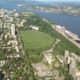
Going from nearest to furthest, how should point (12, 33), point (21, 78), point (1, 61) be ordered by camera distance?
1. point (21, 78)
2. point (1, 61)
3. point (12, 33)

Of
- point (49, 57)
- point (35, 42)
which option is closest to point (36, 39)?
point (35, 42)

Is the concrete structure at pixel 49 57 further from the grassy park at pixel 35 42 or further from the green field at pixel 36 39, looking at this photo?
the green field at pixel 36 39

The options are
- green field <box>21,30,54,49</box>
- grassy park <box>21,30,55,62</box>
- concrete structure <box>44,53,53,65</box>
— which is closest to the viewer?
concrete structure <box>44,53,53,65</box>

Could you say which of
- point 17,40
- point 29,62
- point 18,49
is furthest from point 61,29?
point 29,62

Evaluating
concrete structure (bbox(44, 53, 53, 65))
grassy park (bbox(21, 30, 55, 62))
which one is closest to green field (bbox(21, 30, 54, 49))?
grassy park (bbox(21, 30, 55, 62))

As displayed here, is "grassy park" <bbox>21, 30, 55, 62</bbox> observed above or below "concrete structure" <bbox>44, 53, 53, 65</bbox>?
below

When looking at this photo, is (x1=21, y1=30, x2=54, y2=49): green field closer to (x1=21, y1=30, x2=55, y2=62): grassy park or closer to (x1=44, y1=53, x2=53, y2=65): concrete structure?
(x1=21, y1=30, x2=55, y2=62): grassy park

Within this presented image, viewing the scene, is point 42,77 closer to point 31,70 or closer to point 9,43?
point 31,70

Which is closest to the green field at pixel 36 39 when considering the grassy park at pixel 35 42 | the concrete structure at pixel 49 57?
the grassy park at pixel 35 42

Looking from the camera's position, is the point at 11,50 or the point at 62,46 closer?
the point at 11,50
